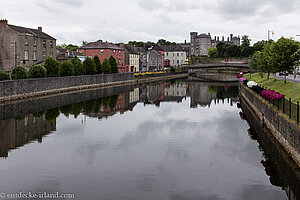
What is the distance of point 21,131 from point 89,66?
138ft

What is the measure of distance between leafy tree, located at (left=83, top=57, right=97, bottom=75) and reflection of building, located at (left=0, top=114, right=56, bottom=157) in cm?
3546

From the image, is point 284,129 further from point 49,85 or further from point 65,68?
point 65,68

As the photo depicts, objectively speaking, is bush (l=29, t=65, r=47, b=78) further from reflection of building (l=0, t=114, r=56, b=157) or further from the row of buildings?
reflection of building (l=0, t=114, r=56, b=157)

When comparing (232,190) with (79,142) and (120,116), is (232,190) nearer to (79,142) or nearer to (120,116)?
(79,142)

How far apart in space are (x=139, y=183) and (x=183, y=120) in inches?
740

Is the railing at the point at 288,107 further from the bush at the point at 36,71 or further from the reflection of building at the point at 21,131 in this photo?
the bush at the point at 36,71

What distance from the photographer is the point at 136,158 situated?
63.1 feet

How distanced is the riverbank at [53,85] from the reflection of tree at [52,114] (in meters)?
7.56

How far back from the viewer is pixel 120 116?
35.7 meters

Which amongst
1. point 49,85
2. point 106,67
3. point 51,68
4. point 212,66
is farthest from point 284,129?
point 212,66

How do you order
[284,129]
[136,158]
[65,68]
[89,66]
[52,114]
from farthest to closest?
[89,66], [65,68], [52,114], [284,129], [136,158]

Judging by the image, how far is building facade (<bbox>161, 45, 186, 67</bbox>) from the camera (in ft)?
528

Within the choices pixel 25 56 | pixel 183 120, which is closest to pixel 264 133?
pixel 183 120

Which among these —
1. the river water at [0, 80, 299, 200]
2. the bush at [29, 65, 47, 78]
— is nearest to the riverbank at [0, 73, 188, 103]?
the bush at [29, 65, 47, 78]
